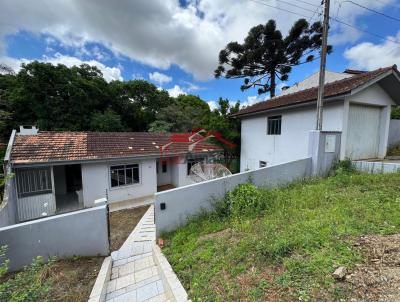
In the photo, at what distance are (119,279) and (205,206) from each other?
9.17 ft

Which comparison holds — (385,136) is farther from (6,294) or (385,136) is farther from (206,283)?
(6,294)

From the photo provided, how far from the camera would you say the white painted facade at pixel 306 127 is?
300 inches

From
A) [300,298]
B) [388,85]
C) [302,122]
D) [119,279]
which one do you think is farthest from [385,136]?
[119,279]

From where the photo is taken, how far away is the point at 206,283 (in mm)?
2746

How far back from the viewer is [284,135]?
9.85 metres

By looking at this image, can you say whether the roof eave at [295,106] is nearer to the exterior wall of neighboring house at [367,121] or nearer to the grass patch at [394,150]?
the exterior wall of neighboring house at [367,121]

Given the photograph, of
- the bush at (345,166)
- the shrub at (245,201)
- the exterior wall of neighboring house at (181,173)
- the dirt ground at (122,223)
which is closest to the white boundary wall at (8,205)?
the dirt ground at (122,223)

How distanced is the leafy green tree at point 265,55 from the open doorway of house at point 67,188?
14.7 meters

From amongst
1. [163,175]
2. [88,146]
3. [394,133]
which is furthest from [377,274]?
[394,133]

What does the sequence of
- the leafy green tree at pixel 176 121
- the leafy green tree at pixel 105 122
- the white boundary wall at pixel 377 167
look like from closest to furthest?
the white boundary wall at pixel 377 167
the leafy green tree at pixel 105 122
the leafy green tree at pixel 176 121

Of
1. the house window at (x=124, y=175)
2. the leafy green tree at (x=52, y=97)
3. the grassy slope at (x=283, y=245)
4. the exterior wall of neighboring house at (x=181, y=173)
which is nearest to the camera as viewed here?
the grassy slope at (x=283, y=245)

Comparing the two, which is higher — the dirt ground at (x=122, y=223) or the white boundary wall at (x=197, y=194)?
the white boundary wall at (x=197, y=194)

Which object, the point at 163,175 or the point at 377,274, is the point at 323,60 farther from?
the point at 163,175

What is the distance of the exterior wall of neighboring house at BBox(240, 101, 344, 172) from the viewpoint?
7.97 m
